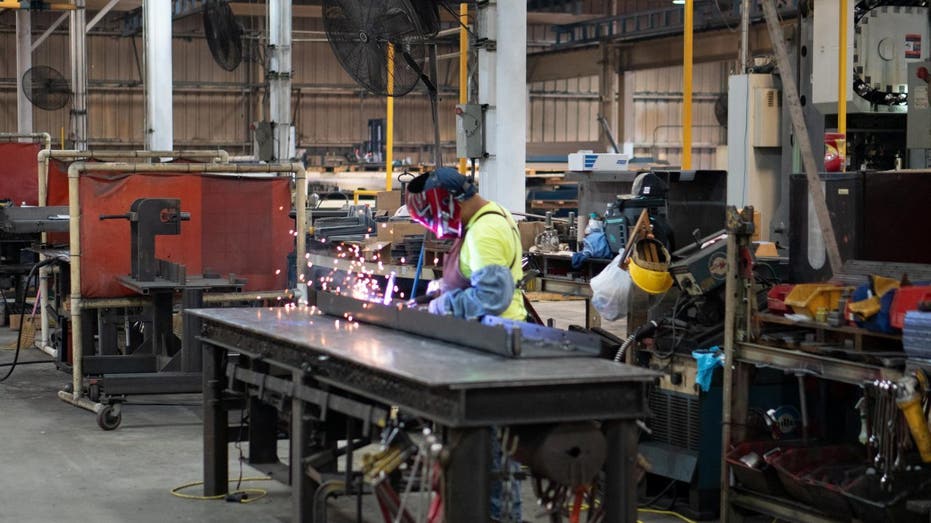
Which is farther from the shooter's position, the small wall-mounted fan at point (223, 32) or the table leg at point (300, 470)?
the small wall-mounted fan at point (223, 32)

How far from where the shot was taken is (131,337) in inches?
397

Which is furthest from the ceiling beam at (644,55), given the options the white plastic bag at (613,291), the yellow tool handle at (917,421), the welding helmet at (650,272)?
the yellow tool handle at (917,421)

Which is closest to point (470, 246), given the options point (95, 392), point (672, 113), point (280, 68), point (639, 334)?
point (639, 334)

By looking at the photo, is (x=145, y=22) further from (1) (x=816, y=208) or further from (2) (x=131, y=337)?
(1) (x=816, y=208)

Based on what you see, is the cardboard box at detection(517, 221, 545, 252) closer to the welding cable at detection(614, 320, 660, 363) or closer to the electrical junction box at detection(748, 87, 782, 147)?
the electrical junction box at detection(748, 87, 782, 147)

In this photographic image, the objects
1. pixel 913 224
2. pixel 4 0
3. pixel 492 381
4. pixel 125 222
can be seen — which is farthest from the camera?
pixel 4 0

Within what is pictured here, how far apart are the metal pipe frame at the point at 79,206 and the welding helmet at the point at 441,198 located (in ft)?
10.7

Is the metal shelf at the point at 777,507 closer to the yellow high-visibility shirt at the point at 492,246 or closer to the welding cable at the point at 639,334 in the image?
the welding cable at the point at 639,334

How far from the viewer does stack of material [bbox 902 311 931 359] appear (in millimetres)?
4684

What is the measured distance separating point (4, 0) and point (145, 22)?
352 centimetres

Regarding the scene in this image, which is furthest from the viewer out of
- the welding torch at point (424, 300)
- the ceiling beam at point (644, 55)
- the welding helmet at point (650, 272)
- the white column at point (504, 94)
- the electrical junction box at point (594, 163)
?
the ceiling beam at point (644, 55)

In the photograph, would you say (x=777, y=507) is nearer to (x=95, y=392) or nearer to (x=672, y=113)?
(x=95, y=392)

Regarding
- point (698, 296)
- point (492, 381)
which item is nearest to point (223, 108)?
point (698, 296)

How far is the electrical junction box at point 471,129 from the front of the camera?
10.8 m
